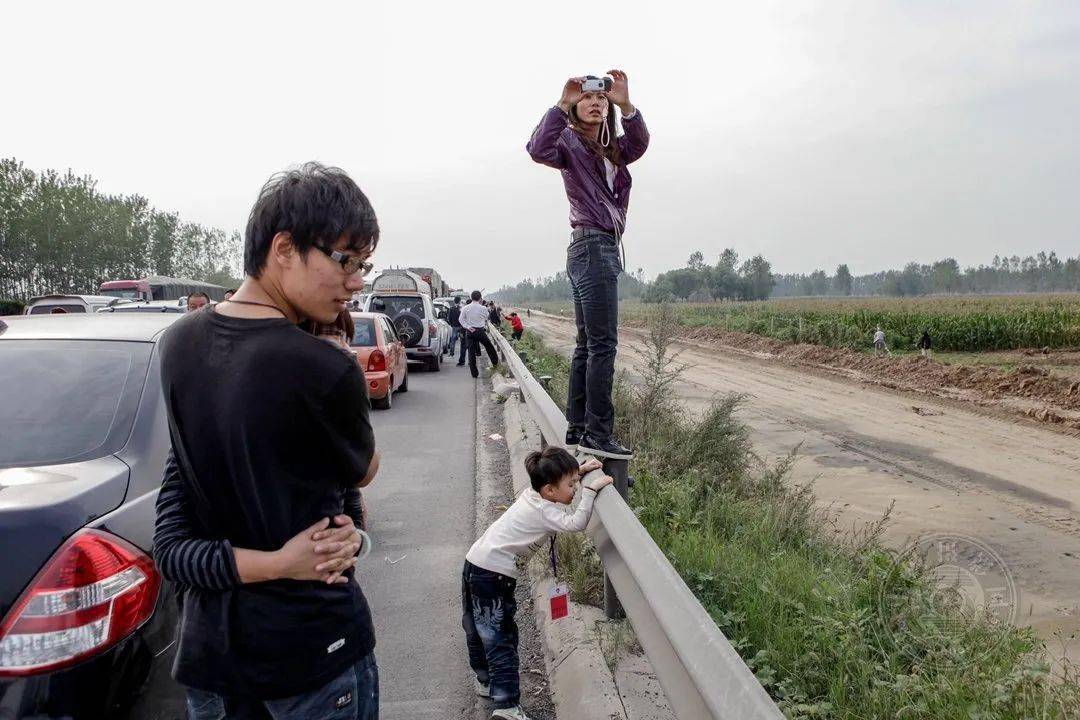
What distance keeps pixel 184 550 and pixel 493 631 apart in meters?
1.95

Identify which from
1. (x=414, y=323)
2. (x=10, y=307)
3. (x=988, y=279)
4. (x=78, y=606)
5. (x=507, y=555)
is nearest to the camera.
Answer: (x=78, y=606)

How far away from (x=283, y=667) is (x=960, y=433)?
1416 centimetres

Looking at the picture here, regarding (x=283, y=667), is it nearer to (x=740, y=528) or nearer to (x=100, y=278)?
(x=740, y=528)

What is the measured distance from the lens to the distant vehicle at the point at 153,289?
32.6m

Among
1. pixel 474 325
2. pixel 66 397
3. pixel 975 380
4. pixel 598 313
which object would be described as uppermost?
pixel 598 313

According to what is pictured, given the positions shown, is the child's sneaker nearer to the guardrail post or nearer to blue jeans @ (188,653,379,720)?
the guardrail post

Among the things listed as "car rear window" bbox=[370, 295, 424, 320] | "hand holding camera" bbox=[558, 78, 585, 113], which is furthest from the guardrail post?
"car rear window" bbox=[370, 295, 424, 320]

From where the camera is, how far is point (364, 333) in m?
12.4

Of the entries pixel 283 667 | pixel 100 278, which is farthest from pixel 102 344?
pixel 100 278

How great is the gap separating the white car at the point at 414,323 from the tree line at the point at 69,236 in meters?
59.9

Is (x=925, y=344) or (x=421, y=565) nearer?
(x=421, y=565)

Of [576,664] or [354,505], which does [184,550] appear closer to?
[354,505]

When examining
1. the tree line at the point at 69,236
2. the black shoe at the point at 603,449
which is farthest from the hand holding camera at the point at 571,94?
the tree line at the point at 69,236

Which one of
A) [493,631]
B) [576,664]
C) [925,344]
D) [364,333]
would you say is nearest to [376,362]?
[364,333]
